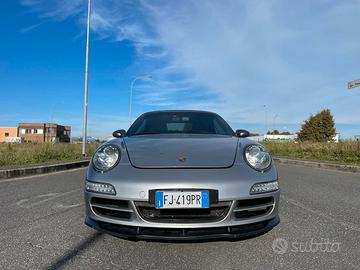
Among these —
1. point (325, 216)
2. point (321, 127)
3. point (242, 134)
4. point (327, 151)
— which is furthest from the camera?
point (321, 127)

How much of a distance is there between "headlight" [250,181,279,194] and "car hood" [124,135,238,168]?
307mm

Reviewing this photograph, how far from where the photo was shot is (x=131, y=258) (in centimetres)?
291

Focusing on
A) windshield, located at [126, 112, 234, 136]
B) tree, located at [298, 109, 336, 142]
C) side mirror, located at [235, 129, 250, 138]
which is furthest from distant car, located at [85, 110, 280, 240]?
tree, located at [298, 109, 336, 142]

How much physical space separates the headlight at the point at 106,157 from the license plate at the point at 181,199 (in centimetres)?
62

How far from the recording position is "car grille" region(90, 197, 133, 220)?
278cm

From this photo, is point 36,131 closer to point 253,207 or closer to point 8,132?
point 8,132

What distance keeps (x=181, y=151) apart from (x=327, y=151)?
57.5 ft

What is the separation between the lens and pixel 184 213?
2738 millimetres

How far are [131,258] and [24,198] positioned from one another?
353 centimetres

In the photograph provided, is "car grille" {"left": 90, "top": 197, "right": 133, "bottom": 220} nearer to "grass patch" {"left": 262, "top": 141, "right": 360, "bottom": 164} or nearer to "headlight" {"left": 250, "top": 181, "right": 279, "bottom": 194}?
"headlight" {"left": 250, "top": 181, "right": 279, "bottom": 194}

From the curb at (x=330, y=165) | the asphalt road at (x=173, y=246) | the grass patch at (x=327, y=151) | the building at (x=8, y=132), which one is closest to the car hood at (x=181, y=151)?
the asphalt road at (x=173, y=246)

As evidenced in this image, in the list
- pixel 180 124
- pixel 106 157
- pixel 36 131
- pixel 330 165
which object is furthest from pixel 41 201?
pixel 36 131

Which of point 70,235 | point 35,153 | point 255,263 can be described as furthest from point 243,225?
point 35,153

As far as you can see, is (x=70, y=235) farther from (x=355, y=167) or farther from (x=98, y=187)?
(x=355, y=167)
